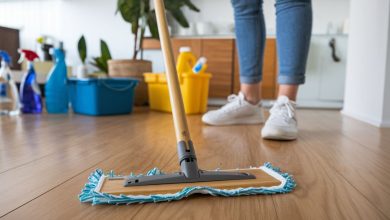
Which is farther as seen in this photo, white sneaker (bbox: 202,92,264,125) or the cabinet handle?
the cabinet handle

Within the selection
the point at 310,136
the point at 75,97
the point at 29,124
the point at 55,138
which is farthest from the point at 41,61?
the point at 310,136

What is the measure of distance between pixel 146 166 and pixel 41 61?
2.54 m

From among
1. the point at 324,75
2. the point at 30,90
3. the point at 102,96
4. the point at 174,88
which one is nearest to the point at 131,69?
the point at 102,96

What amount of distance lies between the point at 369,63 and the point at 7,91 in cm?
166

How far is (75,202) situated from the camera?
433 mm

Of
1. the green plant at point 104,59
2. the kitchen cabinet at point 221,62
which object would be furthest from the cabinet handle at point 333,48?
the green plant at point 104,59

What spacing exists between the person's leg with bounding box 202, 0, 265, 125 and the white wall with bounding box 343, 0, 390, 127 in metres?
0.51

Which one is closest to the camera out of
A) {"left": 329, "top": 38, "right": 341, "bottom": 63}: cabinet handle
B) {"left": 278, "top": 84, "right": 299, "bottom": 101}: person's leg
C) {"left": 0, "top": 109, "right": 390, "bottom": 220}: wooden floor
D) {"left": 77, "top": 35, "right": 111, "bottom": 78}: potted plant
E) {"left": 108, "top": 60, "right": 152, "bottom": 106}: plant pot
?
{"left": 0, "top": 109, "right": 390, "bottom": 220}: wooden floor

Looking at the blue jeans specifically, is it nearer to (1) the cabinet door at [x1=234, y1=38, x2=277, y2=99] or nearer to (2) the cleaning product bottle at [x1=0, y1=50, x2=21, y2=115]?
(2) the cleaning product bottle at [x1=0, y1=50, x2=21, y2=115]

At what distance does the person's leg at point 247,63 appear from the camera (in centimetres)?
113

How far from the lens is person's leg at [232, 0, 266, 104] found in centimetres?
112

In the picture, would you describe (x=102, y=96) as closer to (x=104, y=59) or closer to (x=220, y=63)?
(x=104, y=59)

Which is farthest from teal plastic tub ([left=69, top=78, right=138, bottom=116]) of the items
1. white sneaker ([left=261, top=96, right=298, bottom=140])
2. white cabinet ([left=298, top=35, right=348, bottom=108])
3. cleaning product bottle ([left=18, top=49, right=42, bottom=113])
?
white cabinet ([left=298, top=35, right=348, bottom=108])

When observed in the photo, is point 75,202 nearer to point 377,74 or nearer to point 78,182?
point 78,182
